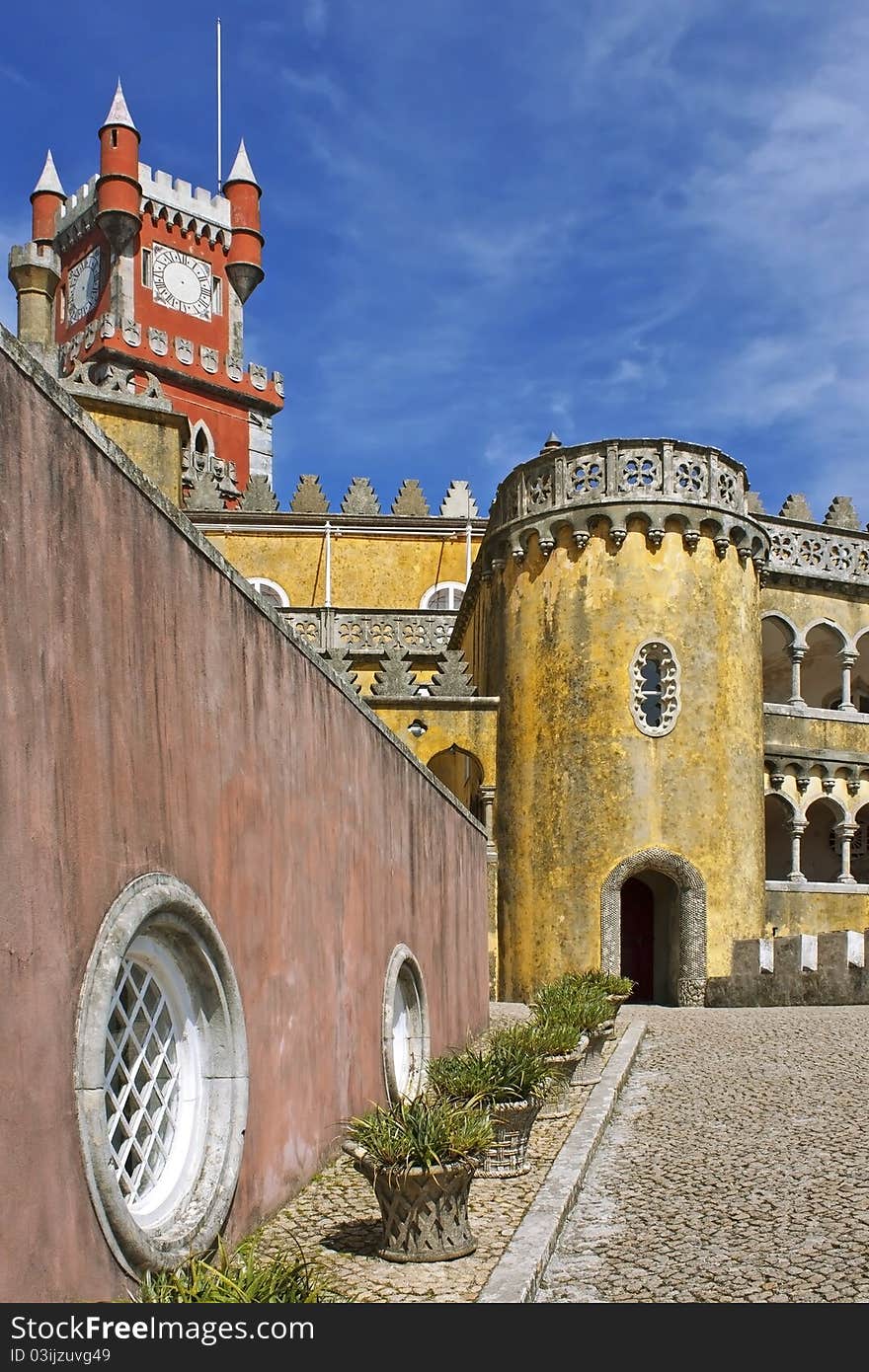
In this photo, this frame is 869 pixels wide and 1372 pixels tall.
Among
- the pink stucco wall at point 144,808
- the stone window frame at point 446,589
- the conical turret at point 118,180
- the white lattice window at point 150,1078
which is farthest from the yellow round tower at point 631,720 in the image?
the conical turret at point 118,180

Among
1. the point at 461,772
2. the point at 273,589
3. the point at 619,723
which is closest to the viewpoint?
the point at 619,723

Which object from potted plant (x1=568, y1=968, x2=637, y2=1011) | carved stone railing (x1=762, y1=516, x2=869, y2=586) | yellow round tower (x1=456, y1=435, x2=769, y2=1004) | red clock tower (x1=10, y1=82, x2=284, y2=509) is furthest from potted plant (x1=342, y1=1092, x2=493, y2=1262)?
red clock tower (x1=10, y1=82, x2=284, y2=509)

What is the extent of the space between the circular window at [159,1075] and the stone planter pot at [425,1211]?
797 mm

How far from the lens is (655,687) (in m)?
24.3

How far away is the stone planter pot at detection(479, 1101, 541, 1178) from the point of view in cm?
884

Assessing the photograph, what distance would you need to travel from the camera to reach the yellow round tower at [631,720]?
23672 mm

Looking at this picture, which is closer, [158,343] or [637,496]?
[637,496]

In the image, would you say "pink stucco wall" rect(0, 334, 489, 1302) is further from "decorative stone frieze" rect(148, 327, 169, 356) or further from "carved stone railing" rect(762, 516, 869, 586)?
"decorative stone frieze" rect(148, 327, 169, 356)

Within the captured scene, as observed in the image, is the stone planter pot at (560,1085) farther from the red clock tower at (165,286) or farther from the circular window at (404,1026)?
the red clock tower at (165,286)

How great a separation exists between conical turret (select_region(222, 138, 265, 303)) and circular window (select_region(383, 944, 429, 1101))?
50205mm

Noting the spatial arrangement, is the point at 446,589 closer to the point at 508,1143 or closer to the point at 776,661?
the point at 776,661

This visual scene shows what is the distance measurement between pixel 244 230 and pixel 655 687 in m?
41.8

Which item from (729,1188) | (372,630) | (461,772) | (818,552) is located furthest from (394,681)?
(729,1188)

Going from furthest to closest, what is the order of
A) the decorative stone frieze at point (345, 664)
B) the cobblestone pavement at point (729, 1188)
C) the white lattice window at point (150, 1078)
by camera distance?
1. the decorative stone frieze at point (345, 664)
2. the cobblestone pavement at point (729, 1188)
3. the white lattice window at point (150, 1078)
